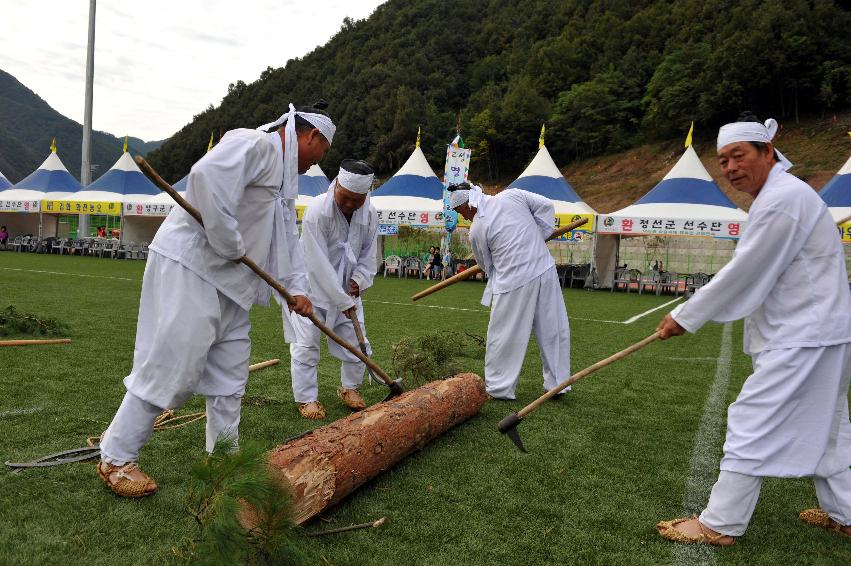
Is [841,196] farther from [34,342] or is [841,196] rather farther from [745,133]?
[34,342]

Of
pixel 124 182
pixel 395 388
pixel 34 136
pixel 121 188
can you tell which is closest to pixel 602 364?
pixel 395 388

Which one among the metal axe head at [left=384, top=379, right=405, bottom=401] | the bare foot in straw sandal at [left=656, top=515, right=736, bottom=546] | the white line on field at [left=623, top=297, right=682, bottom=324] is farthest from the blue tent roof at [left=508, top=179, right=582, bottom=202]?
the bare foot in straw sandal at [left=656, top=515, right=736, bottom=546]

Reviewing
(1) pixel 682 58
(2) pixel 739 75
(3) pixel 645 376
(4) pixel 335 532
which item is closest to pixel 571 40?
(1) pixel 682 58

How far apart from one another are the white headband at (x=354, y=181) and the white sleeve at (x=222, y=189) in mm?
1475

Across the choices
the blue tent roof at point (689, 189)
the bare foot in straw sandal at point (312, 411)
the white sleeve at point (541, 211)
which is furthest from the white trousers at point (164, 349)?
the blue tent roof at point (689, 189)

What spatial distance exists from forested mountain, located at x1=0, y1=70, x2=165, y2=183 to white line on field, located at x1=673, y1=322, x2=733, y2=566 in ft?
312

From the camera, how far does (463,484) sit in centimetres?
327

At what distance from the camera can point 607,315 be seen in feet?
40.0

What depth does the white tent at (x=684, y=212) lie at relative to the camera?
1612 centimetres

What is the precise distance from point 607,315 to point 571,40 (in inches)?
2162

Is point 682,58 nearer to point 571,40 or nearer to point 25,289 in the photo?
point 571,40

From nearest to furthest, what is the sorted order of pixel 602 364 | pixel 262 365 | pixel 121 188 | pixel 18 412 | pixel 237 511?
pixel 237 511, pixel 602 364, pixel 18 412, pixel 262 365, pixel 121 188

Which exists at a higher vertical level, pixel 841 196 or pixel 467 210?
pixel 841 196

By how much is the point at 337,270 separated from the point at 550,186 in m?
15.2
